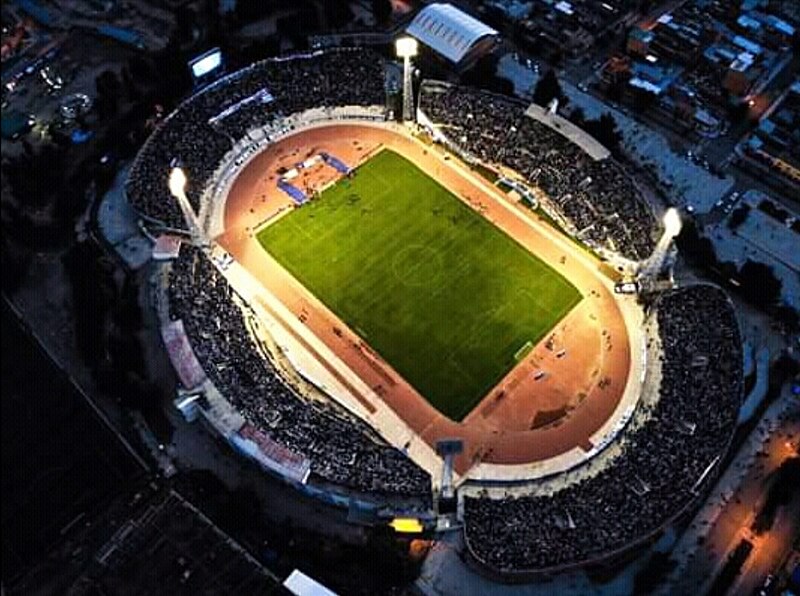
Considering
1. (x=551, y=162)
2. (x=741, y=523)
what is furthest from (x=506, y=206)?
(x=741, y=523)

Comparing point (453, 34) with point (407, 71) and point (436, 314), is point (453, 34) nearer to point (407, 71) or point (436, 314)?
point (407, 71)

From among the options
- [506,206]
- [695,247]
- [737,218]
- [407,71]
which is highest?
[407,71]

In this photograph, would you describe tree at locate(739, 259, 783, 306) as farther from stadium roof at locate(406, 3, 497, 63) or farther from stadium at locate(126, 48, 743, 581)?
stadium roof at locate(406, 3, 497, 63)

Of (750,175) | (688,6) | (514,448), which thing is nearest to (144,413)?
(514,448)

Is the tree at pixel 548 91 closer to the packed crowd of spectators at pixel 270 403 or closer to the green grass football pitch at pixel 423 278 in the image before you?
the green grass football pitch at pixel 423 278

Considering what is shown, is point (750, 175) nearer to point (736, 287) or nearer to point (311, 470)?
point (736, 287)

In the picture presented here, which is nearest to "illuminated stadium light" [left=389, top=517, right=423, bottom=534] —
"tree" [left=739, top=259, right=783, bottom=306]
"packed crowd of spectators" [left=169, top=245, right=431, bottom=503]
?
"packed crowd of spectators" [left=169, top=245, right=431, bottom=503]

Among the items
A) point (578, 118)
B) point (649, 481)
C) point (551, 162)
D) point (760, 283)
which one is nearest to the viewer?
point (649, 481)
